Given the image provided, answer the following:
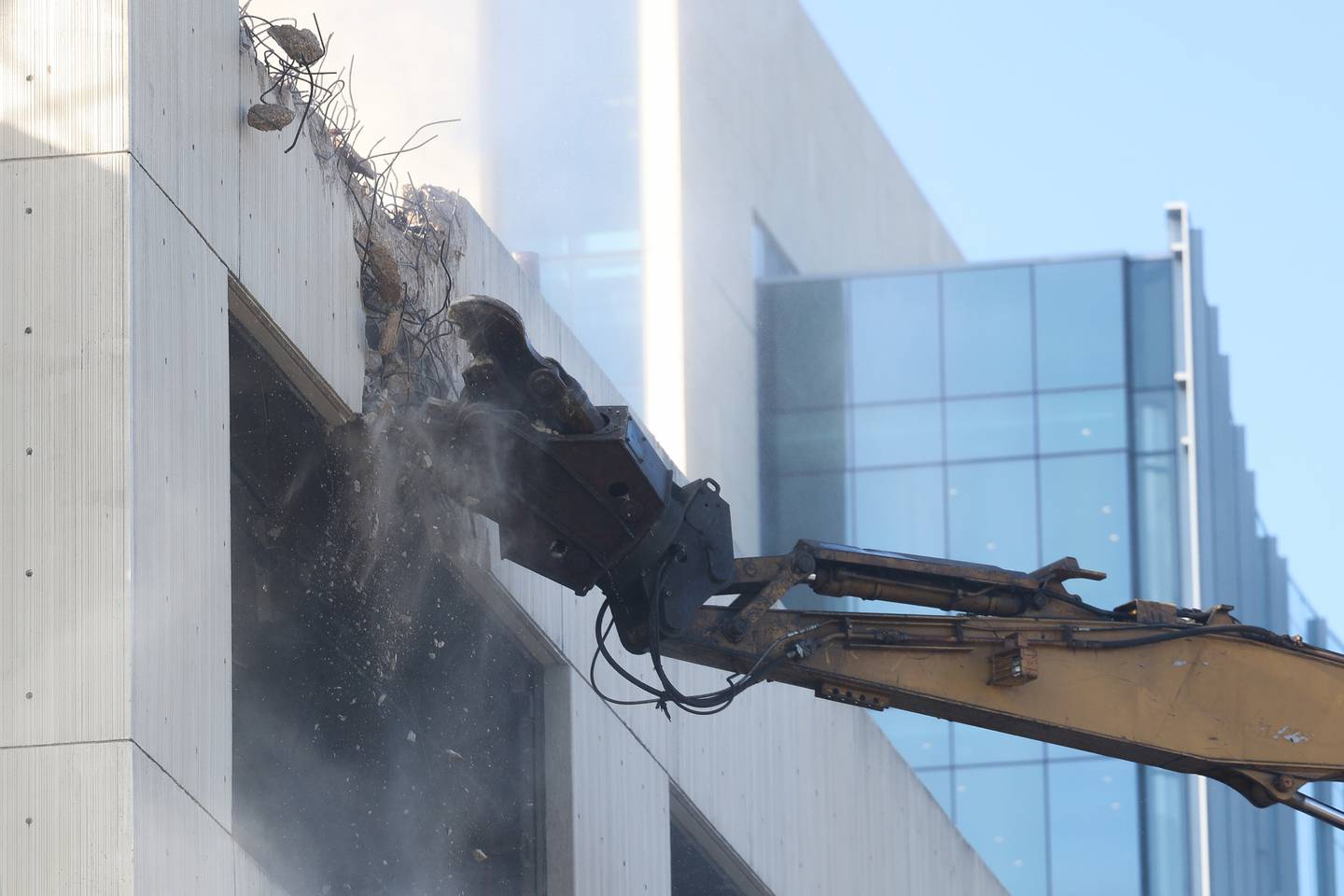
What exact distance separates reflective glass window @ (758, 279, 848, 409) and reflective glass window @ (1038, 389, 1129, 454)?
353cm

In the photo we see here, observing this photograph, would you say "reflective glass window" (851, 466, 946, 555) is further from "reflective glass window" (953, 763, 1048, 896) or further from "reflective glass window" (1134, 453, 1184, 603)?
"reflective glass window" (953, 763, 1048, 896)

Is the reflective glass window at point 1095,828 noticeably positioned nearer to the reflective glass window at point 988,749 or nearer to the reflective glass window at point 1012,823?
the reflective glass window at point 1012,823

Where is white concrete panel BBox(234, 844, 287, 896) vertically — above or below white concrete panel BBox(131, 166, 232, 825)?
below

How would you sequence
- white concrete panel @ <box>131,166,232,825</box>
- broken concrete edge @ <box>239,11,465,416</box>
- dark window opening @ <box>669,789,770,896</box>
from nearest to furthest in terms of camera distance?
white concrete panel @ <box>131,166,232,825</box>
broken concrete edge @ <box>239,11,465,416</box>
dark window opening @ <box>669,789,770,896</box>

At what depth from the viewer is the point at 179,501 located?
783cm

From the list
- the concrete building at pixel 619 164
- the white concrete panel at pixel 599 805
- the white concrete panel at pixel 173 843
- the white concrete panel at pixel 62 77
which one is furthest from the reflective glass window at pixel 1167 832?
the white concrete panel at pixel 62 77

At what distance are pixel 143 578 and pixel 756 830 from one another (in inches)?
399

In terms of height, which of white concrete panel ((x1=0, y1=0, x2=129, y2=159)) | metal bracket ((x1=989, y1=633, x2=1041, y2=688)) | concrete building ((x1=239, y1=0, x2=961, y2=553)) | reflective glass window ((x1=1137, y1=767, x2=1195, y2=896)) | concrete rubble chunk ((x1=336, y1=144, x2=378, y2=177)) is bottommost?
reflective glass window ((x1=1137, y1=767, x2=1195, y2=896))

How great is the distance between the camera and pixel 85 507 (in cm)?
732

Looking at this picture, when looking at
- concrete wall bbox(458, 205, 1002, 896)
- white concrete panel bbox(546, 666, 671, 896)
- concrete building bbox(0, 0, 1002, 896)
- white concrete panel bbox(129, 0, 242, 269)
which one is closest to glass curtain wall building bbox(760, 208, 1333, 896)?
concrete wall bbox(458, 205, 1002, 896)

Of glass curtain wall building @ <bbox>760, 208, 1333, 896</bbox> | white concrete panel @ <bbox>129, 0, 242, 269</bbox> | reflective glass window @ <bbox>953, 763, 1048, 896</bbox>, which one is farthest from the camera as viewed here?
reflective glass window @ <bbox>953, 763, 1048, 896</bbox>

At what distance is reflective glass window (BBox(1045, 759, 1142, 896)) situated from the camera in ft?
104

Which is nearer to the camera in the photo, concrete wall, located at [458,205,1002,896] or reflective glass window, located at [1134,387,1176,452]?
concrete wall, located at [458,205,1002,896]

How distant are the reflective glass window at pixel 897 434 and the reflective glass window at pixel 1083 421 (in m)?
1.79
